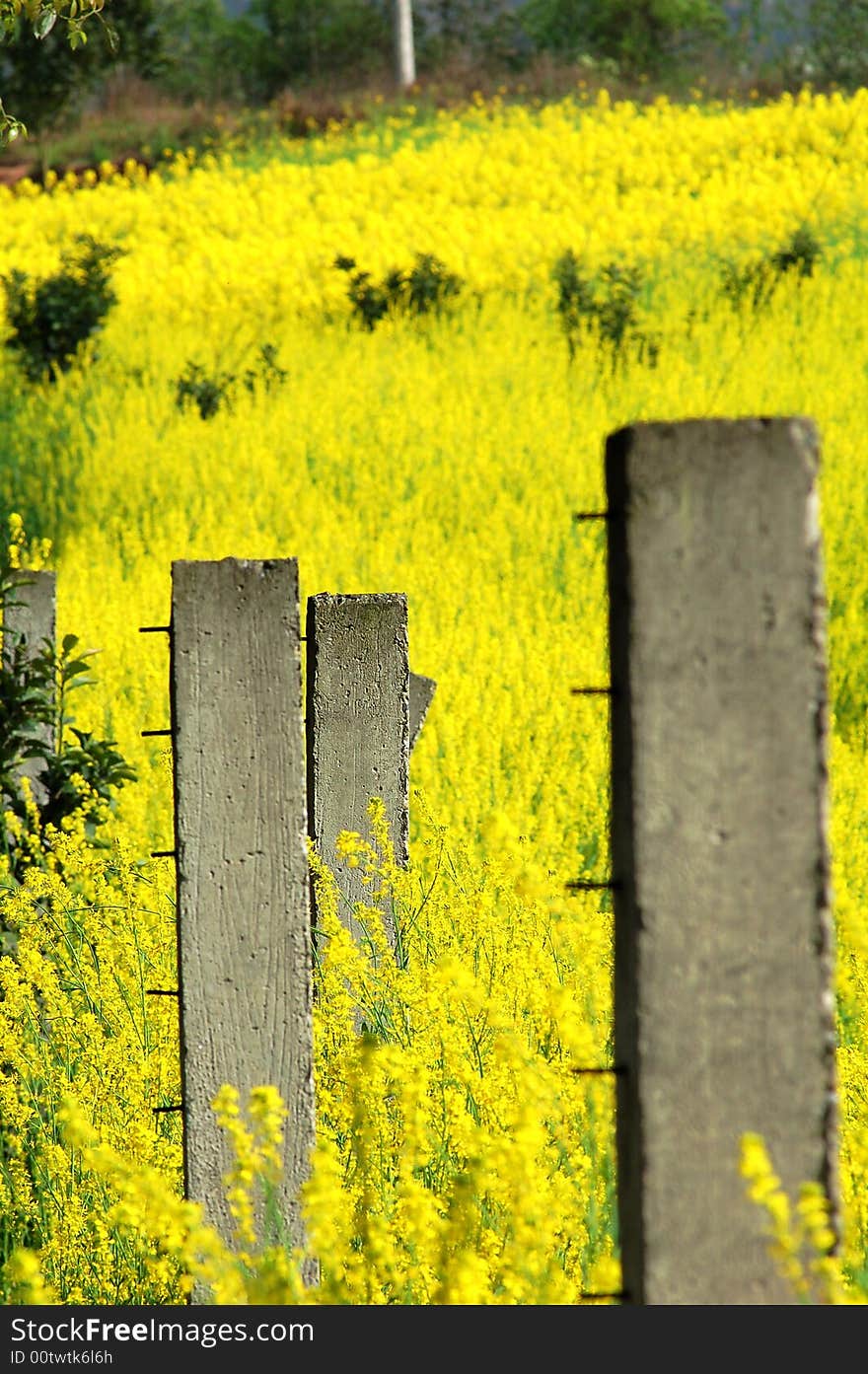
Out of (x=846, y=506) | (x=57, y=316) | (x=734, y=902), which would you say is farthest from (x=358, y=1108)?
(x=57, y=316)

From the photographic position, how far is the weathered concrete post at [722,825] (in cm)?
140

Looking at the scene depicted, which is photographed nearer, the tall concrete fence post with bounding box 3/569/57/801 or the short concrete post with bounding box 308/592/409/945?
the short concrete post with bounding box 308/592/409/945

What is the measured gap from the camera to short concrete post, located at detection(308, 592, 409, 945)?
3197 mm

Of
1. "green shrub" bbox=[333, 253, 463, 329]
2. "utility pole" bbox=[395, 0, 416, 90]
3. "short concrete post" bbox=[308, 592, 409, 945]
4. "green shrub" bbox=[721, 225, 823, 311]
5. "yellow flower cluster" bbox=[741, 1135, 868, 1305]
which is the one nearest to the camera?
"yellow flower cluster" bbox=[741, 1135, 868, 1305]

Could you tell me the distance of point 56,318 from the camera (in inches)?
511

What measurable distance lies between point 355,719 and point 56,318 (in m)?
10.6

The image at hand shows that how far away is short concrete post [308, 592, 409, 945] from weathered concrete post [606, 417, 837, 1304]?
177cm

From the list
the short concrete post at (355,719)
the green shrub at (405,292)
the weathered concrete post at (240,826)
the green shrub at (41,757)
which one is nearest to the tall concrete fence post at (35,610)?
the green shrub at (41,757)

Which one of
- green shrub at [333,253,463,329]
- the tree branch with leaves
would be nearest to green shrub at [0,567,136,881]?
the tree branch with leaves

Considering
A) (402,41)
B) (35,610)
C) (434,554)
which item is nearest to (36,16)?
(35,610)

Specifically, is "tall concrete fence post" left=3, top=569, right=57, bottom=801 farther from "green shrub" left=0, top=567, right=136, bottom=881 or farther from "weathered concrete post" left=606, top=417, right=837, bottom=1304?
"weathered concrete post" left=606, top=417, right=837, bottom=1304

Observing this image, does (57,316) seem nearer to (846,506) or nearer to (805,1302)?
(846,506)

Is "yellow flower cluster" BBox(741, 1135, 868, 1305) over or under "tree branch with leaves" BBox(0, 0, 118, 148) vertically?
under

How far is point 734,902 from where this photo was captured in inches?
A: 55.5
